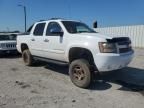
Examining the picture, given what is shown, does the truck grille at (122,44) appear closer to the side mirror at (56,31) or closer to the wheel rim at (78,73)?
the wheel rim at (78,73)

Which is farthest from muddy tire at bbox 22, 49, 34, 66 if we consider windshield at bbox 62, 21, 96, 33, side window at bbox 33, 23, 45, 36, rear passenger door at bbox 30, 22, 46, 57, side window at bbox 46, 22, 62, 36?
windshield at bbox 62, 21, 96, 33

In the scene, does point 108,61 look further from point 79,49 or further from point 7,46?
point 7,46

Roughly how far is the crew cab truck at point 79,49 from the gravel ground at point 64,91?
0.57 metres

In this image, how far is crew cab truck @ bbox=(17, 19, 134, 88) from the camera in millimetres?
5691

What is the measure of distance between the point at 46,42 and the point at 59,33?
893mm

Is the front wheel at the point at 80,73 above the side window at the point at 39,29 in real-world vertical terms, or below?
below

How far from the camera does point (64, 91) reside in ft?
19.3

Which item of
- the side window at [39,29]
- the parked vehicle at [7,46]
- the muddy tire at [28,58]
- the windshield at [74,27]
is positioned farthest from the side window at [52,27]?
the parked vehicle at [7,46]

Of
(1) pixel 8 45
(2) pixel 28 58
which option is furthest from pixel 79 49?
(1) pixel 8 45

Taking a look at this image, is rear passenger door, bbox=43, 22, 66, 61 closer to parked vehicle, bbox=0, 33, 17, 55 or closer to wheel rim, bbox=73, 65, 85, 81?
wheel rim, bbox=73, 65, 85, 81

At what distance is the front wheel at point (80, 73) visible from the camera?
6.00 m

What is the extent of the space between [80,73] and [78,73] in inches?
3.5

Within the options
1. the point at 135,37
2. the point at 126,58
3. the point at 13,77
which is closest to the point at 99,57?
the point at 126,58

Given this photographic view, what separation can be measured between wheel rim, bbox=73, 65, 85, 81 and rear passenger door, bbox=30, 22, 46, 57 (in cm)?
212
